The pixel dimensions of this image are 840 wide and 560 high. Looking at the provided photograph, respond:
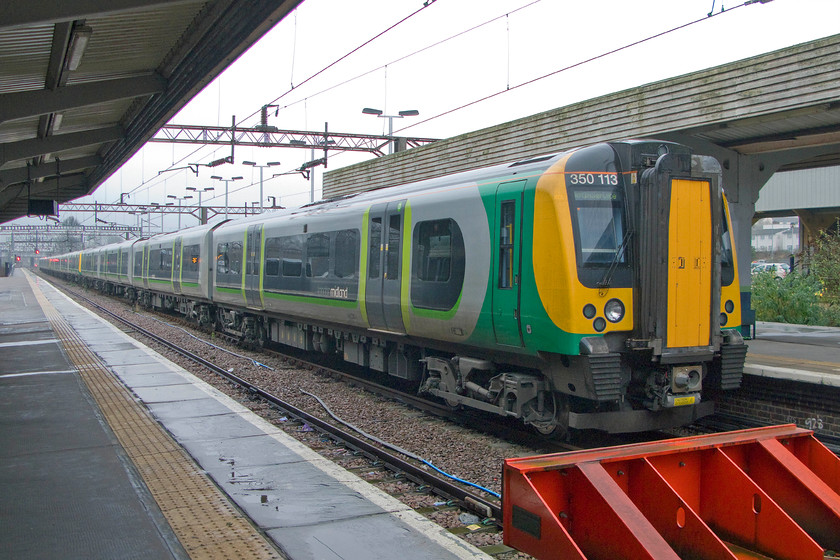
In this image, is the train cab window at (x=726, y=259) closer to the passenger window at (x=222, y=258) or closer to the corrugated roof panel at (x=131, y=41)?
the corrugated roof panel at (x=131, y=41)

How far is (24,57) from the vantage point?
29.3 feet

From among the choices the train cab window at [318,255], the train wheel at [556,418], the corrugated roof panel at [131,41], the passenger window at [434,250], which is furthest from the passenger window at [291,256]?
the train wheel at [556,418]

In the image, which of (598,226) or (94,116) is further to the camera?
(94,116)

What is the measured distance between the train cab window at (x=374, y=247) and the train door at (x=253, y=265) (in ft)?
17.2

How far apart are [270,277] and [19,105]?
5.29 metres

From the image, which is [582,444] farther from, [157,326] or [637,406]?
[157,326]

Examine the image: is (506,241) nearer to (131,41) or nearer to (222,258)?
(131,41)

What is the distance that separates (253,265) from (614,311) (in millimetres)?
9954


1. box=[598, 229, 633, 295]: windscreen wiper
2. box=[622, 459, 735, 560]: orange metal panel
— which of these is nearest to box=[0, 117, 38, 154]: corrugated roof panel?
box=[598, 229, 633, 295]: windscreen wiper

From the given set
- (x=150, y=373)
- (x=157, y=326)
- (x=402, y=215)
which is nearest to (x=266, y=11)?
(x=402, y=215)

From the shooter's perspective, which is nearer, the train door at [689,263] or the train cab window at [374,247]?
the train door at [689,263]

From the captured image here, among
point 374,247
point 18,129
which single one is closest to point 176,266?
point 18,129

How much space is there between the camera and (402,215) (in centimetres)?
933

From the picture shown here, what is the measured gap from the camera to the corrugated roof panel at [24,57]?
8047 millimetres
